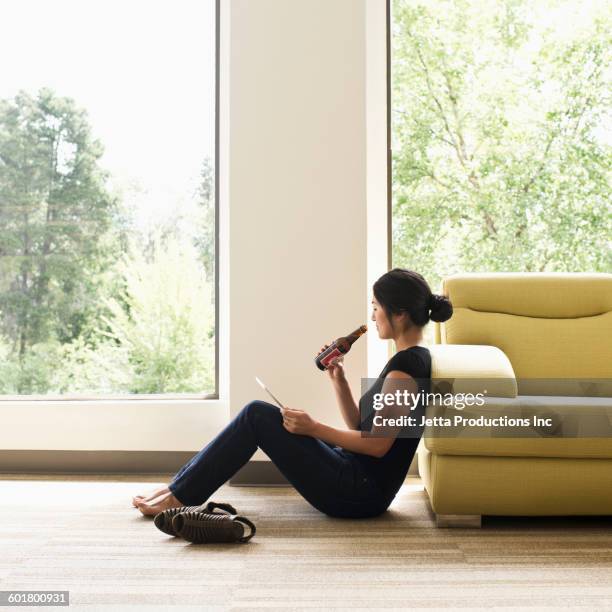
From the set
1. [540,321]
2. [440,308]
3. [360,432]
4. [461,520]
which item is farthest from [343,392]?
[540,321]

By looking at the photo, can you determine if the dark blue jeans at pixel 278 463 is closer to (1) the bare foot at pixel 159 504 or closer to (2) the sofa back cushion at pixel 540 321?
(1) the bare foot at pixel 159 504

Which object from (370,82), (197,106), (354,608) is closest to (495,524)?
(354,608)

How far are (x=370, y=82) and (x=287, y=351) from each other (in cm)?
145

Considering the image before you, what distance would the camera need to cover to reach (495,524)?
273cm


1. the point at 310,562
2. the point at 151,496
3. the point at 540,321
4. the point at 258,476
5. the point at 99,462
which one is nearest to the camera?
the point at 310,562

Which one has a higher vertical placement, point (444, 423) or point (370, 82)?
point (370, 82)

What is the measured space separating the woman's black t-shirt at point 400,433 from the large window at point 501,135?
149 centimetres

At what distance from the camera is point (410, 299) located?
269cm

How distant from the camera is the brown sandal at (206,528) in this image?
246 cm

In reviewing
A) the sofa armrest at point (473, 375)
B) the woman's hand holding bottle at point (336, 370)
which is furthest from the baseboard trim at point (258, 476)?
the sofa armrest at point (473, 375)

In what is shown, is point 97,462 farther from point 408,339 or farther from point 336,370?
point 408,339

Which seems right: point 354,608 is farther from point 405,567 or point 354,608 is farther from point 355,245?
point 355,245

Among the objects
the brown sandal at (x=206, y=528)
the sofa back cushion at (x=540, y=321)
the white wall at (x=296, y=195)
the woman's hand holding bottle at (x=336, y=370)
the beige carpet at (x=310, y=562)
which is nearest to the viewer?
the beige carpet at (x=310, y=562)

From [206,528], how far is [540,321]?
1.72 m
